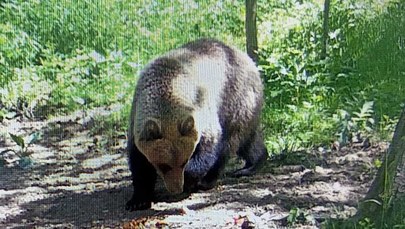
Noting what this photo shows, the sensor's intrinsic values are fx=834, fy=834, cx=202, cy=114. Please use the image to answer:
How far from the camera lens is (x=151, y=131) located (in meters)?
2.98

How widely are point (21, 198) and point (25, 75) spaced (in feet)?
4.85

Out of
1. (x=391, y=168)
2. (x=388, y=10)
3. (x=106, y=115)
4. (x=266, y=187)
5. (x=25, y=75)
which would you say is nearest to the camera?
(x=391, y=168)

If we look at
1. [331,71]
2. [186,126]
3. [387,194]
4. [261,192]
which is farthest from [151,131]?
[331,71]

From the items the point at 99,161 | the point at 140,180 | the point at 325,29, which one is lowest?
the point at 99,161

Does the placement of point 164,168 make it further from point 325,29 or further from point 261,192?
point 325,29

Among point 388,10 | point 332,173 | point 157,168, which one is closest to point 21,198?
point 157,168

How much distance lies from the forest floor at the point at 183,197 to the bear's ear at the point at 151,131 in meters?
0.29

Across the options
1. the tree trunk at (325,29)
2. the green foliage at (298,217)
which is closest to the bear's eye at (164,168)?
the green foliage at (298,217)

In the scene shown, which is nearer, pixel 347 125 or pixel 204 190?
pixel 204 190

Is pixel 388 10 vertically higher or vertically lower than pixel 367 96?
higher

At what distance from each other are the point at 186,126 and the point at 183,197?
0.35 meters

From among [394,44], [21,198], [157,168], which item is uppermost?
[394,44]

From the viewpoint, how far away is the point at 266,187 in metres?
3.28

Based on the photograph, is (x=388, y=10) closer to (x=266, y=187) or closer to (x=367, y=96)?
(x=367, y=96)
